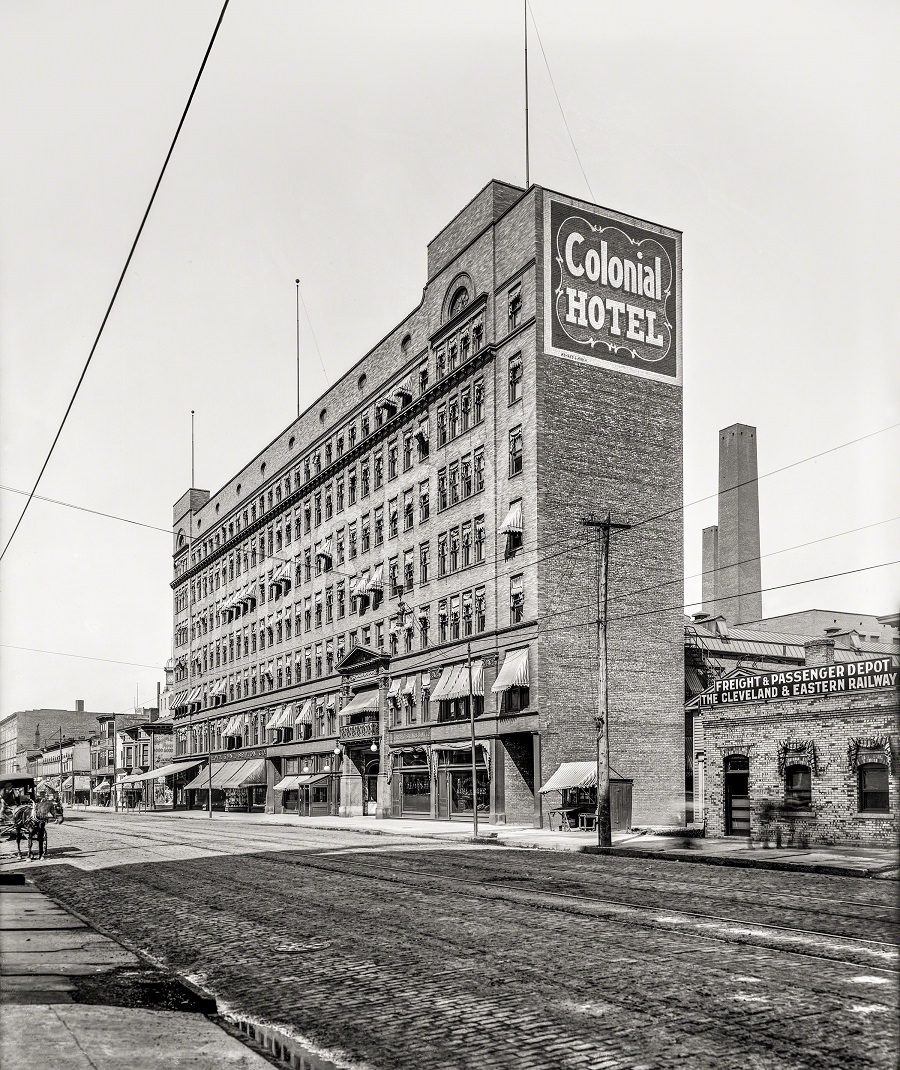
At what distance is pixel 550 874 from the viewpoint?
788 inches

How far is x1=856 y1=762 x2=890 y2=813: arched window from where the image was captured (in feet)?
87.7

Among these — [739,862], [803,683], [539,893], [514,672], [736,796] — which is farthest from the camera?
[514,672]

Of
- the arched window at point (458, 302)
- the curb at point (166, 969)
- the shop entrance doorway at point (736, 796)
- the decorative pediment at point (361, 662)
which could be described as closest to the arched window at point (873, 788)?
the shop entrance doorway at point (736, 796)

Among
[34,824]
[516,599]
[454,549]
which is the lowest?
[34,824]

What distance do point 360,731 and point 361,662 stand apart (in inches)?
136

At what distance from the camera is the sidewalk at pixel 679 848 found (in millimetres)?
22422

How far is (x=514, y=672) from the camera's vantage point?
136 feet

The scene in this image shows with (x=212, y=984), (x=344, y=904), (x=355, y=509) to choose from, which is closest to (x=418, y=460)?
(x=355, y=509)

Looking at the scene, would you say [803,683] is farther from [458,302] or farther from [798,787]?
[458,302]

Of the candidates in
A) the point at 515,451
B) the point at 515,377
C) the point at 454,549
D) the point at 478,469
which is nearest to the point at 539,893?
the point at 515,451

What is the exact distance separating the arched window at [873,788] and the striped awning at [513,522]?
18.1 metres

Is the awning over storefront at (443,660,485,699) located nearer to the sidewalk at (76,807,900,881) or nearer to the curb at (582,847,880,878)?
Answer: the sidewalk at (76,807,900,881)

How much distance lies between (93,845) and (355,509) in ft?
94.8

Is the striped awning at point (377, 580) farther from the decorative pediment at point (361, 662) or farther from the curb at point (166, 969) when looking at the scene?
the curb at point (166, 969)
